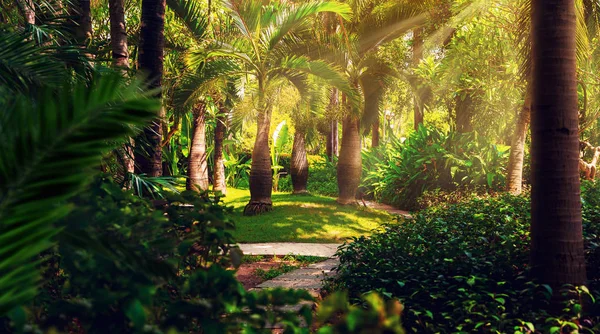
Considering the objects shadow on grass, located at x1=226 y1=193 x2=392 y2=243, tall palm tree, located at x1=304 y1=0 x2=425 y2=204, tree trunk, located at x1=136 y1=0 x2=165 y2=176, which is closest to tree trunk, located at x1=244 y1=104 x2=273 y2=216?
shadow on grass, located at x1=226 y1=193 x2=392 y2=243

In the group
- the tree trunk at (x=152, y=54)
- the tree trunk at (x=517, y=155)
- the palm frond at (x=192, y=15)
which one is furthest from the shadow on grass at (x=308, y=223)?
the palm frond at (x=192, y=15)

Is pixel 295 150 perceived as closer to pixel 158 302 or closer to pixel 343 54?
pixel 343 54

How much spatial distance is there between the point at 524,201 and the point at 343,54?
729cm

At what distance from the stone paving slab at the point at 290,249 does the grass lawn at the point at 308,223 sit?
0.42m

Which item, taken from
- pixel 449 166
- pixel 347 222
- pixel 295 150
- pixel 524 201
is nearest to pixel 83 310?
pixel 524 201

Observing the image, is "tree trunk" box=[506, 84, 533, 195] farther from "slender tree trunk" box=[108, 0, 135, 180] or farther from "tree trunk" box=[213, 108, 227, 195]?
"tree trunk" box=[213, 108, 227, 195]

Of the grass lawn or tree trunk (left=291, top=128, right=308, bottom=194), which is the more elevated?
tree trunk (left=291, top=128, right=308, bottom=194)

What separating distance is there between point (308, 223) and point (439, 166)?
5908mm

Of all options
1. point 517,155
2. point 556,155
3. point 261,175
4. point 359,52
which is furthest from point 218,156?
point 556,155

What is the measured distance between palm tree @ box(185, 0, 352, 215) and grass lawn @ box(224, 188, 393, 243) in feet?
3.10

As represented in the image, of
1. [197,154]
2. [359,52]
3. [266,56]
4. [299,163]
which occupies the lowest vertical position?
[299,163]

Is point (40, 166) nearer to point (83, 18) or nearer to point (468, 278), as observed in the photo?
point (468, 278)

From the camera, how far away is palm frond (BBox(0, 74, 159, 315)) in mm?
1780

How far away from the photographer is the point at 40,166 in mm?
1839
